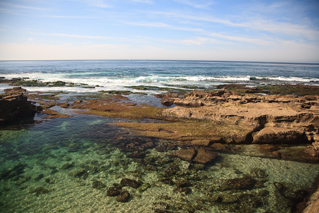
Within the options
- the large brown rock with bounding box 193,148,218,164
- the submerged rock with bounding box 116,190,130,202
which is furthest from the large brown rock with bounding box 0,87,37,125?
the large brown rock with bounding box 193,148,218,164

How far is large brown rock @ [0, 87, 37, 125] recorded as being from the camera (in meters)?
15.3

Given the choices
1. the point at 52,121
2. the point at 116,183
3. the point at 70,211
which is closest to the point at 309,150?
the point at 116,183

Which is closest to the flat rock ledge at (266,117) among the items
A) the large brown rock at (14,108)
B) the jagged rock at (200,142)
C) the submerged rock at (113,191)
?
the jagged rock at (200,142)

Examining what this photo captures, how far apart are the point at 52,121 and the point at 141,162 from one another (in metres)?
11.2

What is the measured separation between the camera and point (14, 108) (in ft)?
53.1

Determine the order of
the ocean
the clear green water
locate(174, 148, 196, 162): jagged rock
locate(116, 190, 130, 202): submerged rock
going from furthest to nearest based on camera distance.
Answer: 1. the ocean
2. locate(174, 148, 196, 162): jagged rock
3. locate(116, 190, 130, 202): submerged rock
4. the clear green water

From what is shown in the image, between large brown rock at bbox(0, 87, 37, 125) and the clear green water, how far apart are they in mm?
4077

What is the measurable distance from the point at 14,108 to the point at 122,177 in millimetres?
14496

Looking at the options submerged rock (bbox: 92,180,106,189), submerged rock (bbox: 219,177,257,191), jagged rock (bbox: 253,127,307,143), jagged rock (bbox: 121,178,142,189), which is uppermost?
jagged rock (bbox: 253,127,307,143)

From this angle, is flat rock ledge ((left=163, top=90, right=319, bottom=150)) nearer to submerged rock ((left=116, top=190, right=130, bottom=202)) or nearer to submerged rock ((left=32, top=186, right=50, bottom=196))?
submerged rock ((left=116, top=190, right=130, bottom=202))

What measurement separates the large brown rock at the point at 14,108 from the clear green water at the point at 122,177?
4.08 metres

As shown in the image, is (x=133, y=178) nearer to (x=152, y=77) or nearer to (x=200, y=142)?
(x=200, y=142)

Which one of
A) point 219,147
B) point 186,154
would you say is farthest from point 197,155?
point 219,147

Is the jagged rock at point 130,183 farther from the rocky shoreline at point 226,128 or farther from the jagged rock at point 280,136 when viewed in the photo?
the jagged rock at point 280,136
